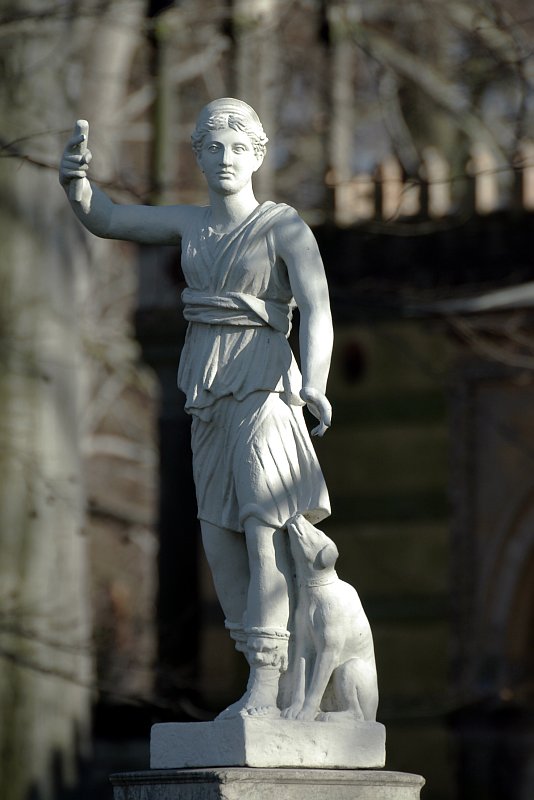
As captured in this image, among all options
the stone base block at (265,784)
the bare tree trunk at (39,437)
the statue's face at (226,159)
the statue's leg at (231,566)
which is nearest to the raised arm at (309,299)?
the statue's face at (226,159)

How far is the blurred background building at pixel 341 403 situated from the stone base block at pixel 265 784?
5.92 metres

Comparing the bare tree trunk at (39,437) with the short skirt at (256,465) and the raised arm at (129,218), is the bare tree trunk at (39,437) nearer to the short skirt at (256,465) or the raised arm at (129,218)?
the raised arm at (129,218)

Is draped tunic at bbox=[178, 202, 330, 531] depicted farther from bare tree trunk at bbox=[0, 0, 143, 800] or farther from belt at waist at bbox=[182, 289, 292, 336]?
bare tree trunk at bbox=[0, 0, 143, 800]

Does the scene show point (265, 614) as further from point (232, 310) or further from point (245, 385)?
point (232, 310)

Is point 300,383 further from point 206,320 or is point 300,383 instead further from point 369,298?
point 369,298

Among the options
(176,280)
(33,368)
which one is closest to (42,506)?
(33,368)

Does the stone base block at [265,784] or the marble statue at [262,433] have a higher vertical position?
the marble statue at [262,433]

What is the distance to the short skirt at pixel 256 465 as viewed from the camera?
8070mm

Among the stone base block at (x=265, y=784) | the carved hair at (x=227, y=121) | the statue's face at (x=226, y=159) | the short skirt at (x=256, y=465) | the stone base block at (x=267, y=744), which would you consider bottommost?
the stone base block at (x=265, y=784)

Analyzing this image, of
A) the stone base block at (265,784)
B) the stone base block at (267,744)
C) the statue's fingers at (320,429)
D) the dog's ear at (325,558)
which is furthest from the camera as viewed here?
the dog's ear at (325,558)

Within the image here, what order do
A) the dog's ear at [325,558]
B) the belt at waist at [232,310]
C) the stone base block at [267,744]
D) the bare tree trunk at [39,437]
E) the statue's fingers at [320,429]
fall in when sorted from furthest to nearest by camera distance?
the bare tree trunk at [39,437] < the belt at waist at [232,310] < the dog's ear at [325,558] < the statue's fingers at [320,429] < the stone base block at [267,744]

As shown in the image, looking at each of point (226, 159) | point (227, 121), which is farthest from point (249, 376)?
point (227, 121)

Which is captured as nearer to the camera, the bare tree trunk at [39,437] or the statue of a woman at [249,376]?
the statue of a woman at [249,376]

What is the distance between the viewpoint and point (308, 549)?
803 cm
